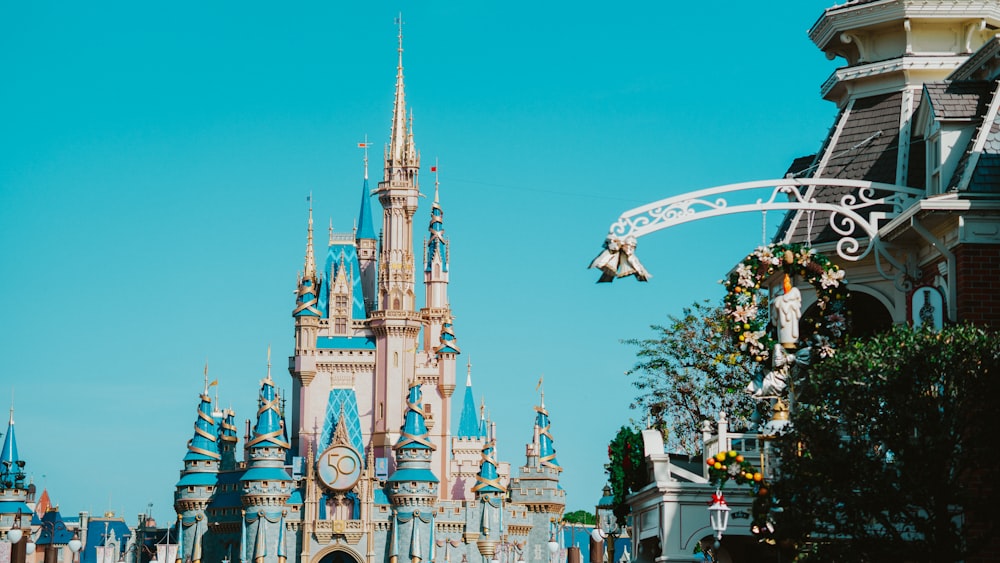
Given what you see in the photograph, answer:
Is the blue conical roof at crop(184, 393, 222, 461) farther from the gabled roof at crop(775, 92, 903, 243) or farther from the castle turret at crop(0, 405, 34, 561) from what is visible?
the gabled roof at crop(775, 92, 903, 243)

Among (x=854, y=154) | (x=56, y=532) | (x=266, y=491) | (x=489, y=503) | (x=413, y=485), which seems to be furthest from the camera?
(x=56, y=532)

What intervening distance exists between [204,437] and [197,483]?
2.89 m

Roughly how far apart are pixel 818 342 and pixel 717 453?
196 cm

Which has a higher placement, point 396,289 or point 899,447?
point 396,289

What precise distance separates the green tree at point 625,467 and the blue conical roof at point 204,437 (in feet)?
246

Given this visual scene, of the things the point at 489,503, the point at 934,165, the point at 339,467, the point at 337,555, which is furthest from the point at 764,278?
the point at 337,555

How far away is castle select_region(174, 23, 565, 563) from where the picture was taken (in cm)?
9300

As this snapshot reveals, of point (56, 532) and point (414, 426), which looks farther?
point (56, 532)

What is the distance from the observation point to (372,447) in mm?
99938

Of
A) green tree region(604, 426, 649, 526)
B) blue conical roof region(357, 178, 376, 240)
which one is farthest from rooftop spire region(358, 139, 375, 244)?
green tree region(604, 426, 649, 526)

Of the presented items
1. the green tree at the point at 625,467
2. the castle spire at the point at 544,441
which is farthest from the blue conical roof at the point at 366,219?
the green tree at the point at 625,467

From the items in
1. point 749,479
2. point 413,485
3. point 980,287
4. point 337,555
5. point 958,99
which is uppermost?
point 413,485

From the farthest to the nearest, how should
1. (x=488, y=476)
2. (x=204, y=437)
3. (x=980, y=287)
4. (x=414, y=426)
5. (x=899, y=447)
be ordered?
1. (x=204, y=437)
2. (x=488, y=476)
3. (x=414, y=426)
4. (x=980, y=287)
5. (x=899, y=447)

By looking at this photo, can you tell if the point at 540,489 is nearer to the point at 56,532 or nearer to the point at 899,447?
the point at 56,532
